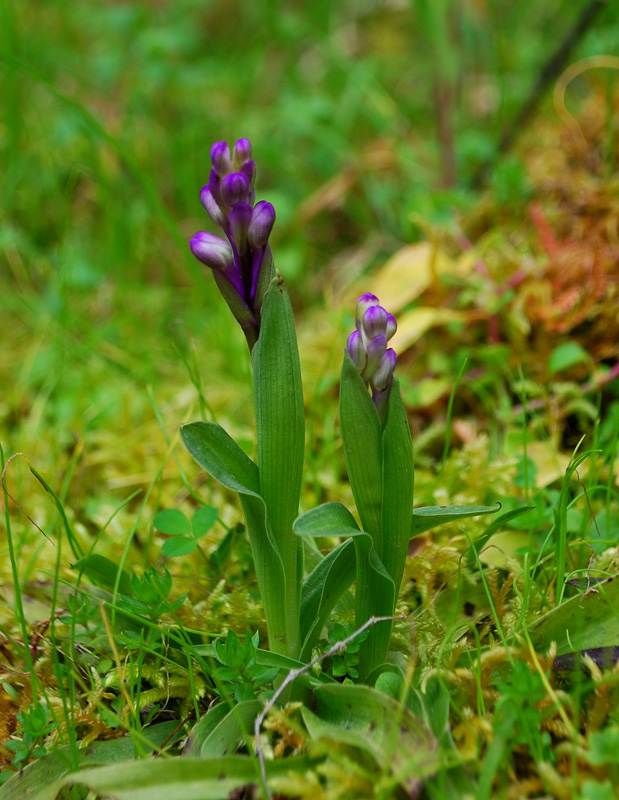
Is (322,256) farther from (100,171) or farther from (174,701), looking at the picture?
(174,701)

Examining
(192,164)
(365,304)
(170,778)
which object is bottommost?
(170,778)

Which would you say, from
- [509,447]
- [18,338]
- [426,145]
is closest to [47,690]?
[509,447]

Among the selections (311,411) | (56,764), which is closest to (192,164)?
(311,411)

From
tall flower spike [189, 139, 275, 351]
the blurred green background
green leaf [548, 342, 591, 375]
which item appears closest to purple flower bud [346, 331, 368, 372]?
tall flower spike [189, 139, 275, 351]

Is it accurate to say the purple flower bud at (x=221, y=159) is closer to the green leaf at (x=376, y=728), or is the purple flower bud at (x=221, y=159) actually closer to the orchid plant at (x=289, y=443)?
the orchid plant at (x=289, y=443)

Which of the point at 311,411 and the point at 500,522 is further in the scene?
the point at 311,411

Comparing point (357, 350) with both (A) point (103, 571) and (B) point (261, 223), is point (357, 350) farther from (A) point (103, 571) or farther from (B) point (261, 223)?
(A) point (103, 571)
